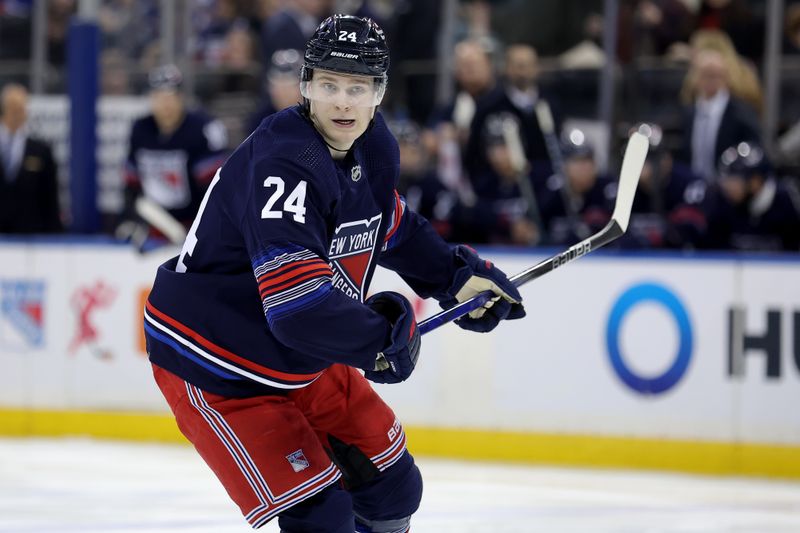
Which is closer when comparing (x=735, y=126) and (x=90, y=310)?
(x=735, y=126)

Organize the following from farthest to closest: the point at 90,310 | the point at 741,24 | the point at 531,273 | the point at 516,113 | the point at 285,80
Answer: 1. the point at 741,24
2. the point at 516,113
3. the point at 90,310
4. the point at 285,80
5. the point at 531,273

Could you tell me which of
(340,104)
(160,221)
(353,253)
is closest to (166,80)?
(160,221)

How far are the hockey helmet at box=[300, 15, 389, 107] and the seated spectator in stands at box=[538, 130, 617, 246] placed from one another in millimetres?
3616

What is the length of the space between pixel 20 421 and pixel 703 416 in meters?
3.01

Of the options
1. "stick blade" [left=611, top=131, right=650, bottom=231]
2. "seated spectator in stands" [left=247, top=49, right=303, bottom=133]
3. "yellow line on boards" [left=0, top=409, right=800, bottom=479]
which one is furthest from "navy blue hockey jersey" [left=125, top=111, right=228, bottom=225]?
"stick blade" [left=611, top=131, right=650, bottom=231]

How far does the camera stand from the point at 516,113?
6.82 m

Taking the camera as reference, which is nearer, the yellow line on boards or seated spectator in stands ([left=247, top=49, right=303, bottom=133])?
the yellow line on boards

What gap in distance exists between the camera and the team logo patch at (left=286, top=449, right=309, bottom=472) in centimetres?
275

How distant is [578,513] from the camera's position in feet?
15.7

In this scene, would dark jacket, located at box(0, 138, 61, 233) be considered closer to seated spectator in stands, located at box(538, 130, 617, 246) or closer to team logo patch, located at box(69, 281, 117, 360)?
team logo patch, located at box(69, 281, 117, 360)

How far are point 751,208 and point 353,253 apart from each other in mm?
3599

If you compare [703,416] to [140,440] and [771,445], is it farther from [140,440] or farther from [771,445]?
[140,440]

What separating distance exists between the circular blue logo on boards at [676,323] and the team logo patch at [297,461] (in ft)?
10.5

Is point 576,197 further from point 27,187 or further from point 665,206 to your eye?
point 27,187
